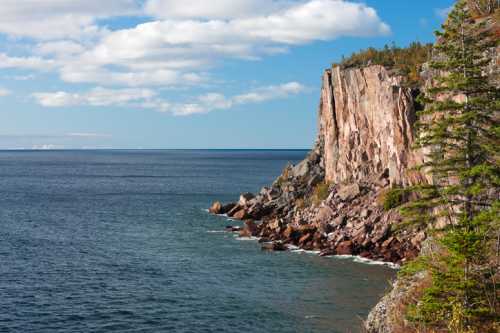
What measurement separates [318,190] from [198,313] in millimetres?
45093

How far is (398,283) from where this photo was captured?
100 ft

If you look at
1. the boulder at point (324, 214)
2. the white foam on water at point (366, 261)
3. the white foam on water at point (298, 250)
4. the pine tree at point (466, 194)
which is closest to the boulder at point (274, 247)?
the white foam on water at point (298, 250)

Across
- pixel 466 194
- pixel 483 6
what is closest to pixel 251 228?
pixel 483 6

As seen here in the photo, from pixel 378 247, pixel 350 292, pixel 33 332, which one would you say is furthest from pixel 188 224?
pixel 33 332

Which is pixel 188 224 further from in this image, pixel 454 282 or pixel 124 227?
pixel 454 282

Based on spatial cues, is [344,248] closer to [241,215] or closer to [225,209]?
[241,215]

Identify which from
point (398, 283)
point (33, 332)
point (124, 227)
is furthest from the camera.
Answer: point (124, 227)

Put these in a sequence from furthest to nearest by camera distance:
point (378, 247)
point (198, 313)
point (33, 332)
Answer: point (378, 247), point (198, 313), point (33, 332)

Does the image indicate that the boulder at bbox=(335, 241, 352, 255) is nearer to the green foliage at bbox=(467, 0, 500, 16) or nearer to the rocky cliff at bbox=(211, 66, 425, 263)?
the rocky cliff at bbox=(211, 66, 425, 263)

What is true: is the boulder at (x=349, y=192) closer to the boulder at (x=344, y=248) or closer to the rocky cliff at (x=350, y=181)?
the rocky cliff at (x=350, y=181)

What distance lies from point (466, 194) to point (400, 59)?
51511mm

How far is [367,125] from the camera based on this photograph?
78438 millimetres

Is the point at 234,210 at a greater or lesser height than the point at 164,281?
greater

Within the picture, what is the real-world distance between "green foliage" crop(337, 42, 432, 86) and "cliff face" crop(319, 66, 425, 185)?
1776 mm
